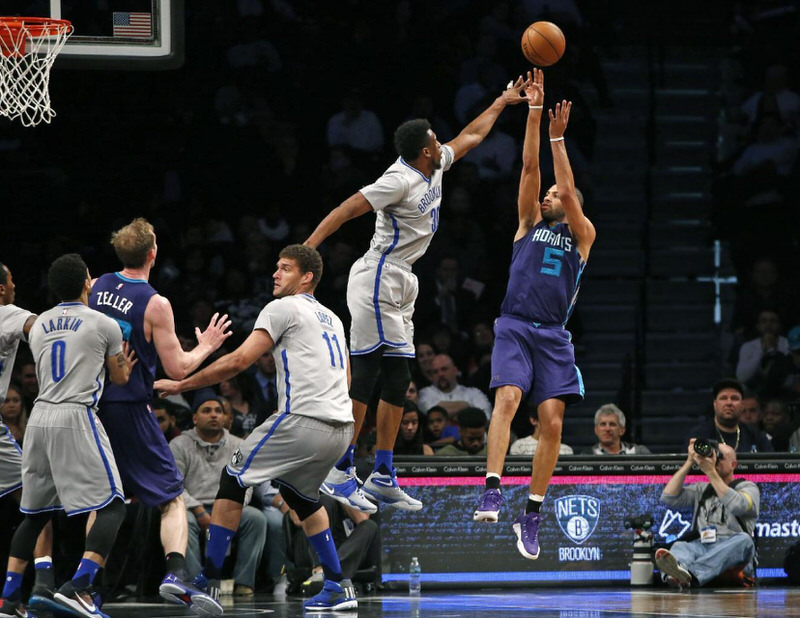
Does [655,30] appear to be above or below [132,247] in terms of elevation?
above

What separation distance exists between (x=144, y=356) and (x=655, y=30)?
38.6ft

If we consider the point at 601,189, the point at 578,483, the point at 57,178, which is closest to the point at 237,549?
the point at 578,483

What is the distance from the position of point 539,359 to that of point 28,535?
354 centimetres

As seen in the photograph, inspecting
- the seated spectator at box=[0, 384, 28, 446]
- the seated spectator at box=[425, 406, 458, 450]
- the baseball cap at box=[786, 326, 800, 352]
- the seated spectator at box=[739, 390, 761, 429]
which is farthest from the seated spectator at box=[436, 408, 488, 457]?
the baseball cap at box=[786, 326, 800, 352]

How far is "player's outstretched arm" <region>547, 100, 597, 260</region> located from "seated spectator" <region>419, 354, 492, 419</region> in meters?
4.74

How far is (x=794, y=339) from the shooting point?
50.0 ft

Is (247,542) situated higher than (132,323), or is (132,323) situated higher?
(132,323)

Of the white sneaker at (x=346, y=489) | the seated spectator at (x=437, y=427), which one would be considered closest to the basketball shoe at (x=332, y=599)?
the white sneaker at (x=346, y=489)

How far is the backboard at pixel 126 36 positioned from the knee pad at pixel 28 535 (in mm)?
3276

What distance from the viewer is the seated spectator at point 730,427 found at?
486 inches

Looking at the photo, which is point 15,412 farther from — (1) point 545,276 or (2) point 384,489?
(1) point 545,276

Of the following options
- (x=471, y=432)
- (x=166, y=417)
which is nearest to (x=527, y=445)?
(x=471, y=432)

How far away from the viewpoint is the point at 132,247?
8.47 meters

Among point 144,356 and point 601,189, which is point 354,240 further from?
point 144,356
